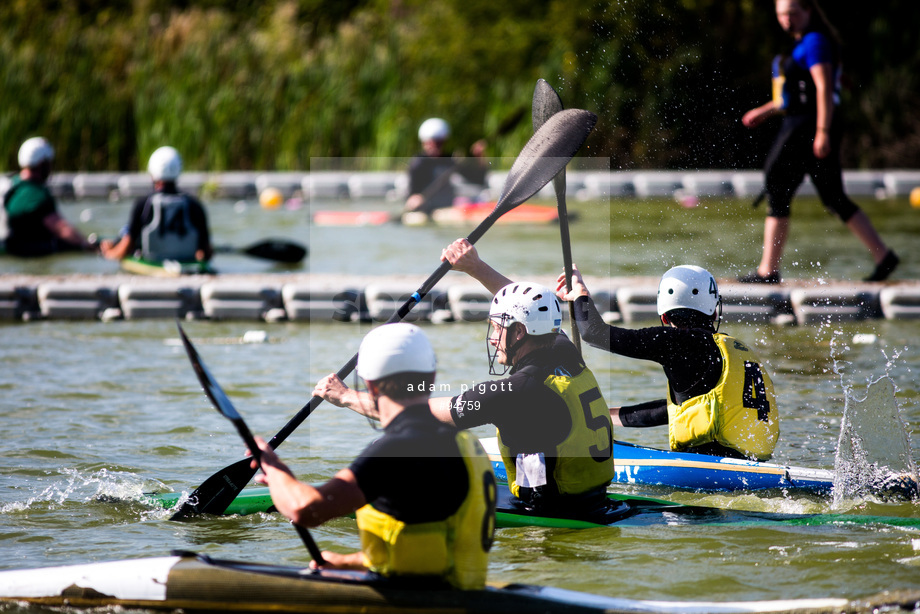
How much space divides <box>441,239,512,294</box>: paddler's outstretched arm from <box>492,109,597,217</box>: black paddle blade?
361mm

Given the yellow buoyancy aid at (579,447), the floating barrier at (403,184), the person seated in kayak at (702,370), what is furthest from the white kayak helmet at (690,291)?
the floating barrier at (403,184)

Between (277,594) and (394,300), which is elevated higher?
(394,300)

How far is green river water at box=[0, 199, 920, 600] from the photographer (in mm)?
4234

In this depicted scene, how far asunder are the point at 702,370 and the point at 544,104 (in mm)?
1822

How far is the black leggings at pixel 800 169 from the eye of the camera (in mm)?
8055

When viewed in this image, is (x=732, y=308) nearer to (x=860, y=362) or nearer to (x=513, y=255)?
(x=860, y=362)

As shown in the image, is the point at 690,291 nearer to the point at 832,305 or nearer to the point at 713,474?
the point at 713,474

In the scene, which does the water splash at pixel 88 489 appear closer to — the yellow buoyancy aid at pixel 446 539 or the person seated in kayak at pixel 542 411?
the person seated in kayak at pixel 542 411

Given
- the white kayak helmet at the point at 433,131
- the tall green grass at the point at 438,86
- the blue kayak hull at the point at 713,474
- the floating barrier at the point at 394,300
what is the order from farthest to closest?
the tall green grass at the point at 438,86
the white kayak helmet at the point at 433,131
the floating barrier at the point at 394,300
the blue kayak hull at the point at 713,474

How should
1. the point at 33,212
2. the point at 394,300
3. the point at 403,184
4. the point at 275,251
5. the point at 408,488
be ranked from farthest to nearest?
1. the point at 403,184
2. the point at 275,251
3. the point at 33,212
4. the point at 394,300
5. the point at 408,488

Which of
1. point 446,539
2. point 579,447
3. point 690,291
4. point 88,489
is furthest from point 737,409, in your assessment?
point 88,489

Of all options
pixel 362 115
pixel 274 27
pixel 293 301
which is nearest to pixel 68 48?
pixel 362 115

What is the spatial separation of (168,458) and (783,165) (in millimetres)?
4802

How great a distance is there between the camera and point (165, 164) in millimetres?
9539
